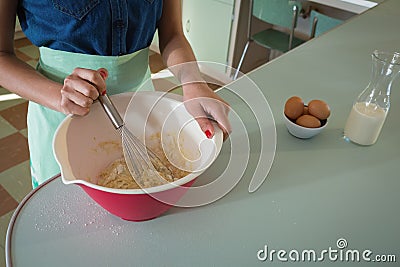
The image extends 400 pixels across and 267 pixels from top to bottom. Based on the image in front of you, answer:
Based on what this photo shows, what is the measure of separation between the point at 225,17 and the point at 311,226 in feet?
5.68

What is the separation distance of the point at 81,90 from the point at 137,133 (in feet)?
0.62

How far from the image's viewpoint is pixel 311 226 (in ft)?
1.90

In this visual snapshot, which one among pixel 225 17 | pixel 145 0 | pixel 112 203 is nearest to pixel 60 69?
pixel 145 0

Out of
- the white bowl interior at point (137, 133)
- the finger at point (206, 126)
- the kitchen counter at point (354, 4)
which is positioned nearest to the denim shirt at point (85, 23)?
the white bowl interior at point (137, 133)

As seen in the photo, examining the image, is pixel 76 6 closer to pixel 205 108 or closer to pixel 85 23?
pixel 85 23

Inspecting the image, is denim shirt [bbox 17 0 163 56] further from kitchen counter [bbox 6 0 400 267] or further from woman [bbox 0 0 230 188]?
kitchen counter [bbox 6 0 400 267]

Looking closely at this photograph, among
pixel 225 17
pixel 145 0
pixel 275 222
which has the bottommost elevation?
pixel 225 17

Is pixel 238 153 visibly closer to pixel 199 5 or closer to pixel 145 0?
pixel 145 0

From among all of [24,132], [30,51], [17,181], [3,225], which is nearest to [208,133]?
[3,225]

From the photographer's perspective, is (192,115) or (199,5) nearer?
(192,115)

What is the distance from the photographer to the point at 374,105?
2.44ft

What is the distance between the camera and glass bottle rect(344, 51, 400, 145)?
71cm

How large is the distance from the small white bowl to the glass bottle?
6 centimetres

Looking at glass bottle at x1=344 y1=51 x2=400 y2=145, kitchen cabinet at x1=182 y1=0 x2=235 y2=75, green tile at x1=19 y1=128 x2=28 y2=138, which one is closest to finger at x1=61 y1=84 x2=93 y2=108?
glass bottle at x1=344 y1=51 x2=400 y2=145
